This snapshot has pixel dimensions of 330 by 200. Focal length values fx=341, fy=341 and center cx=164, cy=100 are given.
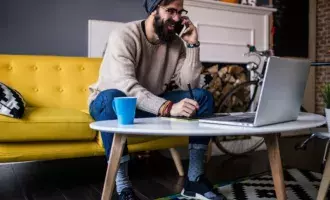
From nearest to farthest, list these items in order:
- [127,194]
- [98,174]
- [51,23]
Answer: [127,194] < [98,174] < [51,23]

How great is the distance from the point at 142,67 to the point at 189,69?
262 mm

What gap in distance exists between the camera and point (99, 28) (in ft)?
8.96

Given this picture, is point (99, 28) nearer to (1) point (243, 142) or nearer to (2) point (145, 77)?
(2) point (145, 77)

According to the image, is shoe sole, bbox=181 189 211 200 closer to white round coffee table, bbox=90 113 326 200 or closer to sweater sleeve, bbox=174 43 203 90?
white round coffee table, bbox=90 113 326 200

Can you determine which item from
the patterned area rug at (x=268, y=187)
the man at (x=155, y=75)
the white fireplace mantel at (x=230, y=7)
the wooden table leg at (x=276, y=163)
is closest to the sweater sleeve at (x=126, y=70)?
the man at (x=155, y=75)

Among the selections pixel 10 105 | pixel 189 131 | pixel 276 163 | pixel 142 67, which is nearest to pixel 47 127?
pixel 10 105

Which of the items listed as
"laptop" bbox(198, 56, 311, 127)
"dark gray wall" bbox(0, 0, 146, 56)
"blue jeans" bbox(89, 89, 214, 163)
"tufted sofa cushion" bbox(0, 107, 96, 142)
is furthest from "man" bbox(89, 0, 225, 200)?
"dark gray wall" bbox(0, 0, 146, 56)

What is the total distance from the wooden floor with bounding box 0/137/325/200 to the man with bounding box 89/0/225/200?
0.33 m

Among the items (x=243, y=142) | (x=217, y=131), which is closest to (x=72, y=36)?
(x=243, y=142)

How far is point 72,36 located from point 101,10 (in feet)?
1.07

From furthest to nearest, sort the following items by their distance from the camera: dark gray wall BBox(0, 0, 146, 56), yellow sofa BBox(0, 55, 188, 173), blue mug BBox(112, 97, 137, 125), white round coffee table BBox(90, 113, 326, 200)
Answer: dark gray wall BBox(0, 0, 146, 56) → yellow sofa BBox(0, 55, 188, 173) → blue mug BBox(112, 97, 137, 125) → white round coffee table BBox(90, 113, 326, 200)

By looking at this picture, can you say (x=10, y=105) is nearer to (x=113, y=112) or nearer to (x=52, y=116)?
(x=52, y=116)

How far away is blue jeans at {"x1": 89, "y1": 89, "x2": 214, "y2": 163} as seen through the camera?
1.44 m

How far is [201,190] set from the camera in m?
1.61
